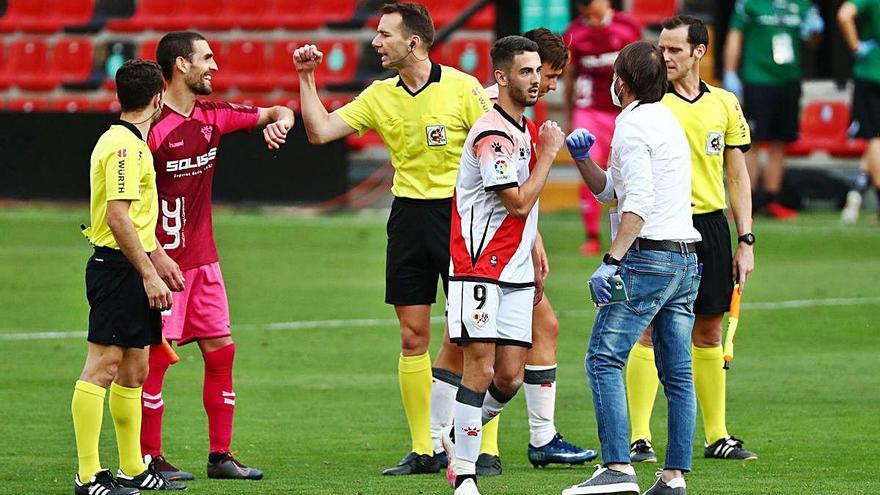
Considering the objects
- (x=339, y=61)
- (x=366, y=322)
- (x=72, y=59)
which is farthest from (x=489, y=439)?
(x=72, y=59)

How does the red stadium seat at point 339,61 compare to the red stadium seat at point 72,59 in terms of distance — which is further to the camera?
the red stadium seat at point 72,59

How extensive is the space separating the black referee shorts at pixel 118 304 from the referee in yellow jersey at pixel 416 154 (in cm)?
144

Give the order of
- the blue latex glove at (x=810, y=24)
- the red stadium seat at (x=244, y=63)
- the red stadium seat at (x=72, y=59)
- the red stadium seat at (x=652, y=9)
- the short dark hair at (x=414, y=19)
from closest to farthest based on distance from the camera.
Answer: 1. the short dark hair at (x=414, y=19)
2. the blue latex glove at (x=810, y=24)
3. the red stadium seat at (x=652, y=9)
4. the red stadium seat at (x=244, y=63)
5. the red stadium seat at (x=72, y=59)

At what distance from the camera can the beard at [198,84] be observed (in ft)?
27.1

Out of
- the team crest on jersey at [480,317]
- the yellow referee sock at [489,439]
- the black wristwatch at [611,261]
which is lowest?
the yellow referee sock at [489,439]

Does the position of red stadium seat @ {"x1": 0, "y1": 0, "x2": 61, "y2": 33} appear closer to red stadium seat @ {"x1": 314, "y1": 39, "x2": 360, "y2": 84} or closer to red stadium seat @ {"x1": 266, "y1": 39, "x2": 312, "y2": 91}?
red stadium seat @ {"x1": 266, "y1": 39, "x2": 312, "y2": 91}

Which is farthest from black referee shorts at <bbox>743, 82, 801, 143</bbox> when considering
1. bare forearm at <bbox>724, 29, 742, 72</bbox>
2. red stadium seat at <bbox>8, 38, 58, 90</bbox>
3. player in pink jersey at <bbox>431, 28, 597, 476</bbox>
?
red stadium seat at <bbox>8, 38, 58, 90</bbox>

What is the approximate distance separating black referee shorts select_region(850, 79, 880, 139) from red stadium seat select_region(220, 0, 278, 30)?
1330 cm

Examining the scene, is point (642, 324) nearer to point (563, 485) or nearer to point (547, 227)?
point (563, 485)

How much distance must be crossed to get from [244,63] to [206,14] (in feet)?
6.46

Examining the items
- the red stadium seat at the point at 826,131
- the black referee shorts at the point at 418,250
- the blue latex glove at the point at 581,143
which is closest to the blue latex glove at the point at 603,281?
the blue latex glove at the point at 581,143

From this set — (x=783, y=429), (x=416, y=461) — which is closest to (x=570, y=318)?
(x=783, y=429)

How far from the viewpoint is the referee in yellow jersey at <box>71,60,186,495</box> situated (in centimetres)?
742

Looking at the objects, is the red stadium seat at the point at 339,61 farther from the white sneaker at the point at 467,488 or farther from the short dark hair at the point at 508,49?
the white sneaker at the point at 467,488
